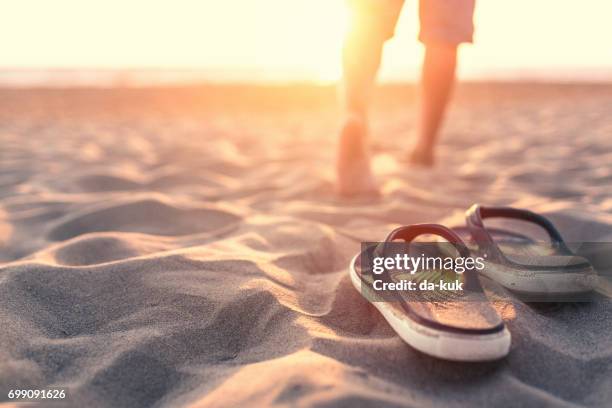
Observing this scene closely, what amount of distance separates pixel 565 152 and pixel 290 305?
2.66 m

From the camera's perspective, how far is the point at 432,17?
1.93 metres

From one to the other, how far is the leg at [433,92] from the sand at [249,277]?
0.62ft

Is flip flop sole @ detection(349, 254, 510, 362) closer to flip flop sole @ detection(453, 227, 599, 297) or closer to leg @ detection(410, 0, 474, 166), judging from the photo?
flip flop sole @ detection(453, 227, 599, 297)

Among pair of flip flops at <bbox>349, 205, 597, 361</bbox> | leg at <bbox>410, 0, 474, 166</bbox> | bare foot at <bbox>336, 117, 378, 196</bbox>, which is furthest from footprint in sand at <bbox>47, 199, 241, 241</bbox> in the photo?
leg at <bbox>410, 0, 474, 166</bbox>

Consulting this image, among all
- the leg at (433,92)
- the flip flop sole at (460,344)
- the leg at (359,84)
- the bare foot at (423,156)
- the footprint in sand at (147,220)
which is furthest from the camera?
the bare foot at (423,156)

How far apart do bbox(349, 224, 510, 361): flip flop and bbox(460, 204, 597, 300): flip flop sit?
0.11m

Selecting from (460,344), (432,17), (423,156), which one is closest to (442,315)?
(460,344)

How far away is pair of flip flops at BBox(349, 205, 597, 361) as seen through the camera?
3.11 feet

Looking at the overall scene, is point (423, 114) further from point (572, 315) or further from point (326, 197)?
point (572, 315)

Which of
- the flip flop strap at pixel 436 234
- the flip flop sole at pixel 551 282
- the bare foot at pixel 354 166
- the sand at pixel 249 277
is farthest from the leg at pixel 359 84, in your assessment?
the flip flop sole at pixel 551 282

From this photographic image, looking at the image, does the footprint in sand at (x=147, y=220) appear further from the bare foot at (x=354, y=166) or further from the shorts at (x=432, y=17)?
the shorts at (x=432, y=17)

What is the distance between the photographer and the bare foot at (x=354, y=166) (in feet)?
7.41

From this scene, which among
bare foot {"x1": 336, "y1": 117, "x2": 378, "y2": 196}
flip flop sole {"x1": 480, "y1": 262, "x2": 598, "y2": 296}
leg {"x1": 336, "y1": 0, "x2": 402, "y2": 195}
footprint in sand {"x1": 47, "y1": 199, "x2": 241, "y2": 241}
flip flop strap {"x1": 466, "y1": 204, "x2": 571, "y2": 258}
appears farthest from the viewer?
bare foot {"x1": 336, "y1": 117, "x2": 378, "y2": 196}

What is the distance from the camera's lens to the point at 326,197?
238cm
